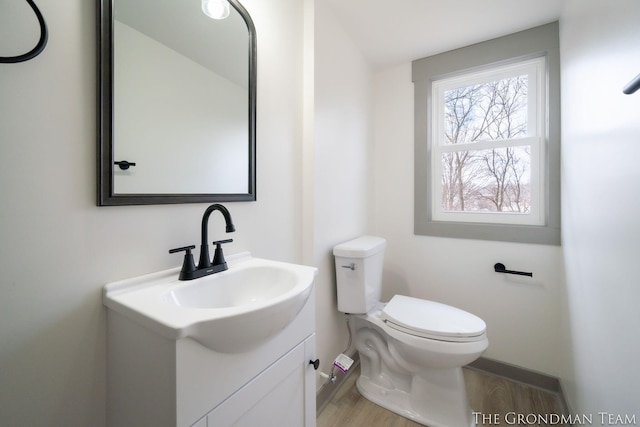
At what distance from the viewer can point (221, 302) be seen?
2.61 feet

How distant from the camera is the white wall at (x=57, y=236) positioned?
0.51 meters

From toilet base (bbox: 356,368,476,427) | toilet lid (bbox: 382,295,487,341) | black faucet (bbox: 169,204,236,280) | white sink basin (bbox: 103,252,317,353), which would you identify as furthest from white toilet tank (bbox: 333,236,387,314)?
black faucet (bbox: 169,204,236,280)

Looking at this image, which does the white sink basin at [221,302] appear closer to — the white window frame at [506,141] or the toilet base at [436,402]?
the toilet base at [436,402]

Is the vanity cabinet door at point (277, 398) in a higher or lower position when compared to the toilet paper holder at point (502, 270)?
lower

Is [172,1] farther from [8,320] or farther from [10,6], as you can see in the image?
[8,320]

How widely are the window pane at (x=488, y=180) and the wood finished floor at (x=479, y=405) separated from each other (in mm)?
1077

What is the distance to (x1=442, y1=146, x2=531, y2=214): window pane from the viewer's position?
5.22ft

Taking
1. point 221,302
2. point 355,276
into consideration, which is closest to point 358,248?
point 355,276

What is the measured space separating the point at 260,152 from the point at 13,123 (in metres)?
0.68

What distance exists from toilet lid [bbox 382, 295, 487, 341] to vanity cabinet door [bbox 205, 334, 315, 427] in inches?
22.8

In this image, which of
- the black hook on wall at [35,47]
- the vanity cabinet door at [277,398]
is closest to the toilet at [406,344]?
the vanity cabinet door at [277,398]

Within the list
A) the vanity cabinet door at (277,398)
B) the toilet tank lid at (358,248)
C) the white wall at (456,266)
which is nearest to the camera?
the vanity cabinet door at (277,398)

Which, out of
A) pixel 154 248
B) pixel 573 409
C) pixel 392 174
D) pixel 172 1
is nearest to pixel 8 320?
pixel 154 248

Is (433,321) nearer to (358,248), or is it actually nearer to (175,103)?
(358,248)
